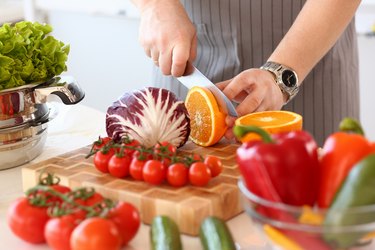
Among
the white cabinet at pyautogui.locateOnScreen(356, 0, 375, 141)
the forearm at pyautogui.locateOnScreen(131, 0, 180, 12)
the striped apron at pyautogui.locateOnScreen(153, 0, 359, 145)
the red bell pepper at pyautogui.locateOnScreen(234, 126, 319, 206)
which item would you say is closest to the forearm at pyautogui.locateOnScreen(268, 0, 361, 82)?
the striped apron at pyautogui.locateOnScreen(153, 0, 359, 145)

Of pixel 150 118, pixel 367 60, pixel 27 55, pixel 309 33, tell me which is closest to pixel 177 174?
pixel 150 118

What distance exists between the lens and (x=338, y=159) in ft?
3.02

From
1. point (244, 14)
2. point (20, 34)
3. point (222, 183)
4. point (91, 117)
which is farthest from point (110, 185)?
point (244, 14)

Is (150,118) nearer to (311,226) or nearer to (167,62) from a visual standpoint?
(167,62)

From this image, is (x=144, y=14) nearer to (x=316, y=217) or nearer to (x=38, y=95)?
(x=38, y=95)

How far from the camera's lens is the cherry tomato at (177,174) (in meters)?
1.19

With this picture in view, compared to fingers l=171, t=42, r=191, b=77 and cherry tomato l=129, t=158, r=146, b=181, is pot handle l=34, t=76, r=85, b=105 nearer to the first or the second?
fingers l=171, t=42, r=191, b=77

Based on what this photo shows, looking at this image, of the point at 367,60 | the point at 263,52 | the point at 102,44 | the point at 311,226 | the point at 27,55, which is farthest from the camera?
the point at 102,44

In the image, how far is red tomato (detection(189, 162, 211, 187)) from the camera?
1189 millimetres

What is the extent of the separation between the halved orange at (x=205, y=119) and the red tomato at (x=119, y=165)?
255 mm

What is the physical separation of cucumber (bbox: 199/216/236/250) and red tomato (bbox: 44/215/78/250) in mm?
183

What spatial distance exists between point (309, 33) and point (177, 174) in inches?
26.4

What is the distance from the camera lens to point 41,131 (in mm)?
1529

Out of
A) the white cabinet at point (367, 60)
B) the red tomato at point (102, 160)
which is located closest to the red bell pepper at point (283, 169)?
the red tomato at point (102, 160)
